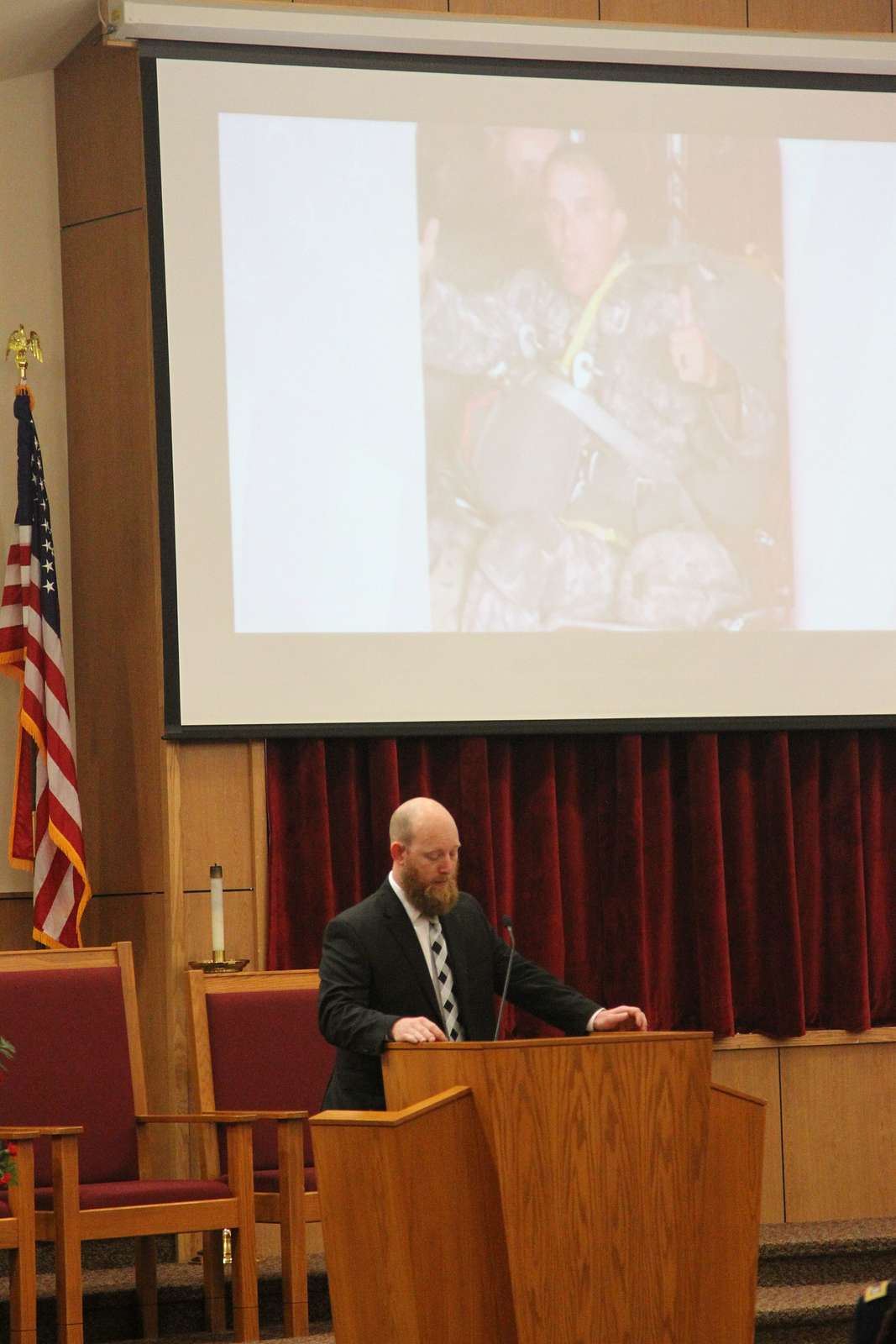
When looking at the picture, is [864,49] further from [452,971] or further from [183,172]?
[452,971]

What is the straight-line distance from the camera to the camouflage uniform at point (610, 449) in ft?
18.7

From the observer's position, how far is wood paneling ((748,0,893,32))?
6.13 meters

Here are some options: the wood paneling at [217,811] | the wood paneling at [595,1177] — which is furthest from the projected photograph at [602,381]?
the wood paneling at [595,1177]

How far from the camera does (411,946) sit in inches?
157

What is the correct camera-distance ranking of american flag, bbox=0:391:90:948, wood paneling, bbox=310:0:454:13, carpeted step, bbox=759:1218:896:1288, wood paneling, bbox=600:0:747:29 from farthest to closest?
wood paneling, bbox=600:0:747:29 < wood paneling, bbox=310:0:454:13 < american flag, bbox=0:391:90:948 < carpeted step, bbox=759:1218:896:1288

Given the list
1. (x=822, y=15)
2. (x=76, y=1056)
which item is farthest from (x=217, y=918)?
(x=822, y=15)

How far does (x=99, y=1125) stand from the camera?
15.4 ft

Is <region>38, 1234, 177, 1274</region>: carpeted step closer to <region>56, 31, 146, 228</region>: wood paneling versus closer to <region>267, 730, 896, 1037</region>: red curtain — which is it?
<region>267, 730, 896, 1037</region>: red curtain

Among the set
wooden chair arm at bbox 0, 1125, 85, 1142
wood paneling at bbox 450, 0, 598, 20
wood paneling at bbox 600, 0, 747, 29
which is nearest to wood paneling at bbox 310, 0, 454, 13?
wood paneling at bbox 450, 0, 598, 20

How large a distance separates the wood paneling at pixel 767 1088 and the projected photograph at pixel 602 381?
4.52 ft

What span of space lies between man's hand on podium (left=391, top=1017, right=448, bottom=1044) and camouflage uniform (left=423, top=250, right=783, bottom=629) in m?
2.35

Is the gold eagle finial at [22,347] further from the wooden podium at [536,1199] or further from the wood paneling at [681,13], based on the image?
the wooden podium at [536,1199]

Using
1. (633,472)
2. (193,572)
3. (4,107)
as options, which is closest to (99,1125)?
(193,572)

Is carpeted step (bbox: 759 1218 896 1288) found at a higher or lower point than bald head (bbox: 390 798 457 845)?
lower
